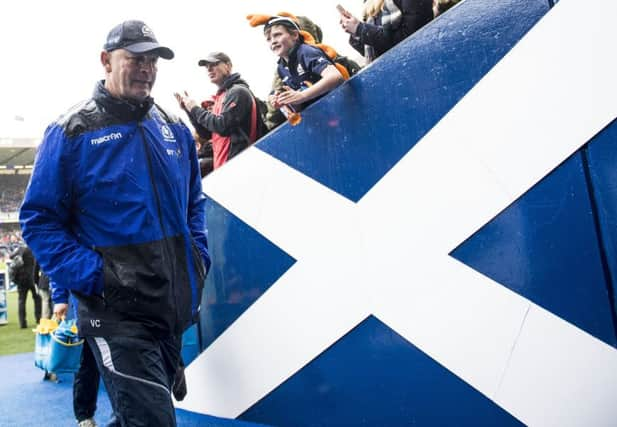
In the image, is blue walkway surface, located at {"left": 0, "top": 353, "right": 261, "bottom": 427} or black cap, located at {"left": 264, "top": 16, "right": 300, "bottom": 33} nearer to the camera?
black cap, located at {"left": 264, "top": 16, "right": 300, "bottom": 33}

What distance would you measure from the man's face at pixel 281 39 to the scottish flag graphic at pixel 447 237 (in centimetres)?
40

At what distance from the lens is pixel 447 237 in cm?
201

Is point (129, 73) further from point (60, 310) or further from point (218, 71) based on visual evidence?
point (218, 71)

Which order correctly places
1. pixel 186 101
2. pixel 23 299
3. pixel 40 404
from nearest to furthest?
pixel 186 101 → pixel 40 404 → pixel 23 299

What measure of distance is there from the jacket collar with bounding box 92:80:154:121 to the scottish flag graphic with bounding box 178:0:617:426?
2.96ft

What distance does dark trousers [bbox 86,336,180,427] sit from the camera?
1571mm

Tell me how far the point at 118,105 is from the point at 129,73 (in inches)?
4.7

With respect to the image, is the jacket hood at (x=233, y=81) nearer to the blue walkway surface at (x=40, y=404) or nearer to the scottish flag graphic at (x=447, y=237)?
the scottish flag graphic at (x=447, y=237)

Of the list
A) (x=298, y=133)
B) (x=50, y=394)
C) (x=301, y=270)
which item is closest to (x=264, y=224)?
(x=301, y=270)

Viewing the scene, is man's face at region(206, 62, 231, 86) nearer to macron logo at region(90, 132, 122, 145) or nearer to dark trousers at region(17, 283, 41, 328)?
macron logo at region(90, 132, 122, 145)

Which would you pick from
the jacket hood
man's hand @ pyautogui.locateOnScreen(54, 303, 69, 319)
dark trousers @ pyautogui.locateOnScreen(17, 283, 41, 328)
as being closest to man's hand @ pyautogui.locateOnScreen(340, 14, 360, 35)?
the jacket hood

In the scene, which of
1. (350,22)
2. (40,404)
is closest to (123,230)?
(350,22)

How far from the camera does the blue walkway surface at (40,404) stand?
3085mm

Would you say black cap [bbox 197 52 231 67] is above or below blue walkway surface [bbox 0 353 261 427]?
above
